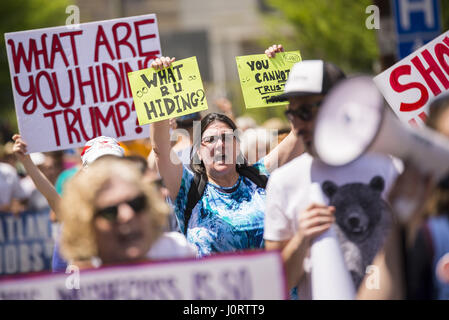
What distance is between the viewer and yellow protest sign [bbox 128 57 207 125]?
4598mm

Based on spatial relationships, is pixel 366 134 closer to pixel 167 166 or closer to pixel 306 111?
pixel 306 111

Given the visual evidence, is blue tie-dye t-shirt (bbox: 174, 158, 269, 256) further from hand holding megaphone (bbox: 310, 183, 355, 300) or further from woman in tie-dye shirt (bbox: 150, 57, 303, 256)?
hand holding megaphone (bbox: 310, 183, 355, 300)

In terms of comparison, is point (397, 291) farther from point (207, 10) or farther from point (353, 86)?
point (207, 10)

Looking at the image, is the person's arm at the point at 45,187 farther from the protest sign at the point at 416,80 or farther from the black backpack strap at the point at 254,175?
the protest sign at the point at 416,80

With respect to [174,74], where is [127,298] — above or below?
below

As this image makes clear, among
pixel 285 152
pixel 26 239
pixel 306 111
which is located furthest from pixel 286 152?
pixel 26 239

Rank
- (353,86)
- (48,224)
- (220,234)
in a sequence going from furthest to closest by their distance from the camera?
1. (48,224)
2. (220,234)
3. (353,86)

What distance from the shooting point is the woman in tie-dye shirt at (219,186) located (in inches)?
159

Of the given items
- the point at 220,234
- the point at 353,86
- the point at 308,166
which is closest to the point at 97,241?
the point at 308,166

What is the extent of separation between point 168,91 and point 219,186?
808 millimetres

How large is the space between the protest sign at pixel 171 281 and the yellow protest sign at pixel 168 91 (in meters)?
2.05

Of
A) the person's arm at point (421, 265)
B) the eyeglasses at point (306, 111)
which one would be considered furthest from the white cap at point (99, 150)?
the person's arm at point (421, 265)

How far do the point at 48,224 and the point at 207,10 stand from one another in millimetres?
39065
